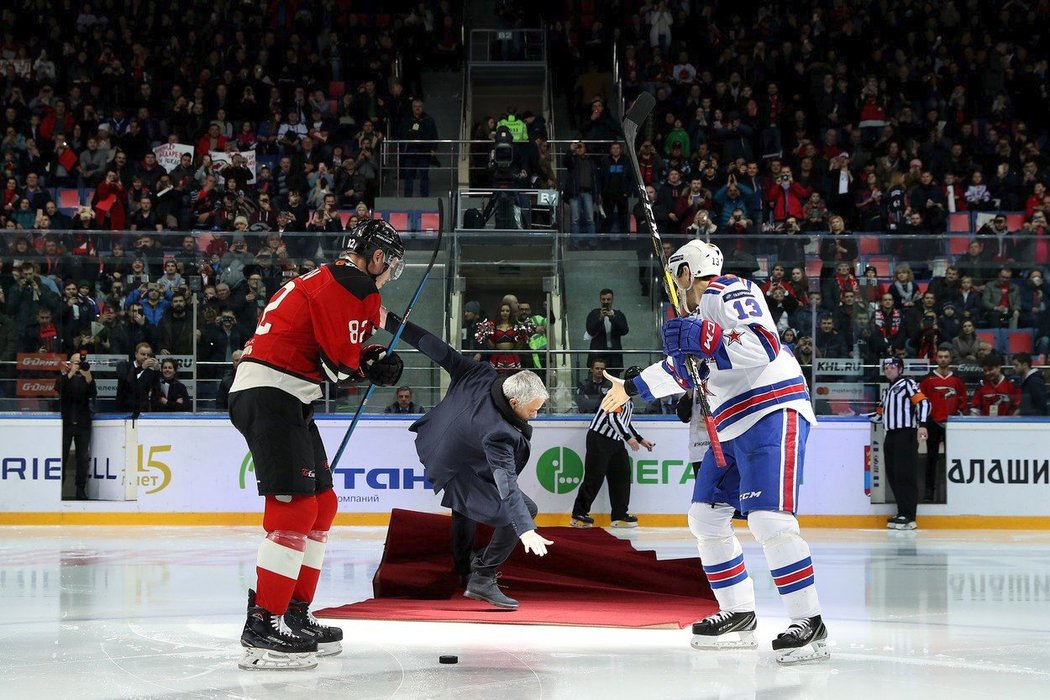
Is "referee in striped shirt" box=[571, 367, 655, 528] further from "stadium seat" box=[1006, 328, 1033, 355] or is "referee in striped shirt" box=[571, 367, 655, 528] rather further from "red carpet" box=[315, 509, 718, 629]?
"red carpet" box=[315, 509, 718, 629]

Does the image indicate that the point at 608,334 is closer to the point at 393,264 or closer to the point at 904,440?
the point at 904,440

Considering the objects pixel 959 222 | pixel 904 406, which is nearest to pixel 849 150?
pixel 959 222

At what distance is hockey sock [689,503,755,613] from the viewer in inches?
228

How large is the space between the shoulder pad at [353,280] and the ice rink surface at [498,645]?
1.48 m


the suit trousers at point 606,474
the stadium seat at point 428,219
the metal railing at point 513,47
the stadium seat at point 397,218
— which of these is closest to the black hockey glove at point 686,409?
the suit trousers at point 606,474

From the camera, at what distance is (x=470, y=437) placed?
652 centimetres

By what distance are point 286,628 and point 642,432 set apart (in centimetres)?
700

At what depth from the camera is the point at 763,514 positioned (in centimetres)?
533

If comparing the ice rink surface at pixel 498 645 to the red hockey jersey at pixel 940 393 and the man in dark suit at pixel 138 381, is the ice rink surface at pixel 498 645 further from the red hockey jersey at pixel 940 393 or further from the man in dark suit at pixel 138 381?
the red hockey jersey at pixel 940 393

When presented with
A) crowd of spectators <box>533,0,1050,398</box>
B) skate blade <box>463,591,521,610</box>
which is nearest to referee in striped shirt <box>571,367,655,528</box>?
crowd of spectators <box>533,0,1050,398</box>

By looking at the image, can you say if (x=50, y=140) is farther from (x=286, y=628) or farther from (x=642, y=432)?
(x=286, y=628)

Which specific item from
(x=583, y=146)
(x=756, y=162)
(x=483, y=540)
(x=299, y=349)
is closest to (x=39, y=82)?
(x=583, y=146)

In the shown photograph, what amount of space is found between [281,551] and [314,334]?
85cm

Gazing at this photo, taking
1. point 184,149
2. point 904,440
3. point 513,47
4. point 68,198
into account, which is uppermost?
point 513,47
